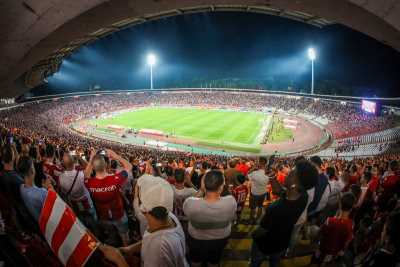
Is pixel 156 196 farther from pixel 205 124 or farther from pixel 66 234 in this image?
pixel 205 124

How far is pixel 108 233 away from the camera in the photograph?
466 centimetres

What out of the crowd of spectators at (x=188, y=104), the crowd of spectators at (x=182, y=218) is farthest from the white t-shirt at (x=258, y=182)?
the crowd of spectators at (x=188, y=104)

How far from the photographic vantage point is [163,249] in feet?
8.78

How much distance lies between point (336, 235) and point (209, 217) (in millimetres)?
1954

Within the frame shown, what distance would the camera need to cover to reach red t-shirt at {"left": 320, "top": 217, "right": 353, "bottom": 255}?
443 centimetres

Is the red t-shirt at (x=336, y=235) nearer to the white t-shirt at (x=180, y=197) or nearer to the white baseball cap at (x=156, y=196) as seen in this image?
the white t-shirt at (x=180, y=197)

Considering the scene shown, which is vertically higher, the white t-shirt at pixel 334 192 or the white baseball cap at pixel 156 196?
the white baseball cap at pixel 156 196

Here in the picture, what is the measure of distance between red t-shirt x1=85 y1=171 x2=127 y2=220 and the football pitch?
29.5 metres

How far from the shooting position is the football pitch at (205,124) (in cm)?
3825

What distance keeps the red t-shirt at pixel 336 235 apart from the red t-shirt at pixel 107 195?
3.05 meters

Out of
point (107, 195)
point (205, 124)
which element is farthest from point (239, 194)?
point (205, 124)

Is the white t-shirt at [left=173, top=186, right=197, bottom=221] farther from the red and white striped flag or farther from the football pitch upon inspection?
the football pitch

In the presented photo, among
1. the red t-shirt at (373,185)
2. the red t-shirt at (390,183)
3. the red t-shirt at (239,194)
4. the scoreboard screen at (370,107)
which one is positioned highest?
the scoreboard screen at (370,107)

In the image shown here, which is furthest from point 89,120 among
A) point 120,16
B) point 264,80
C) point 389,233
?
point 264,80
